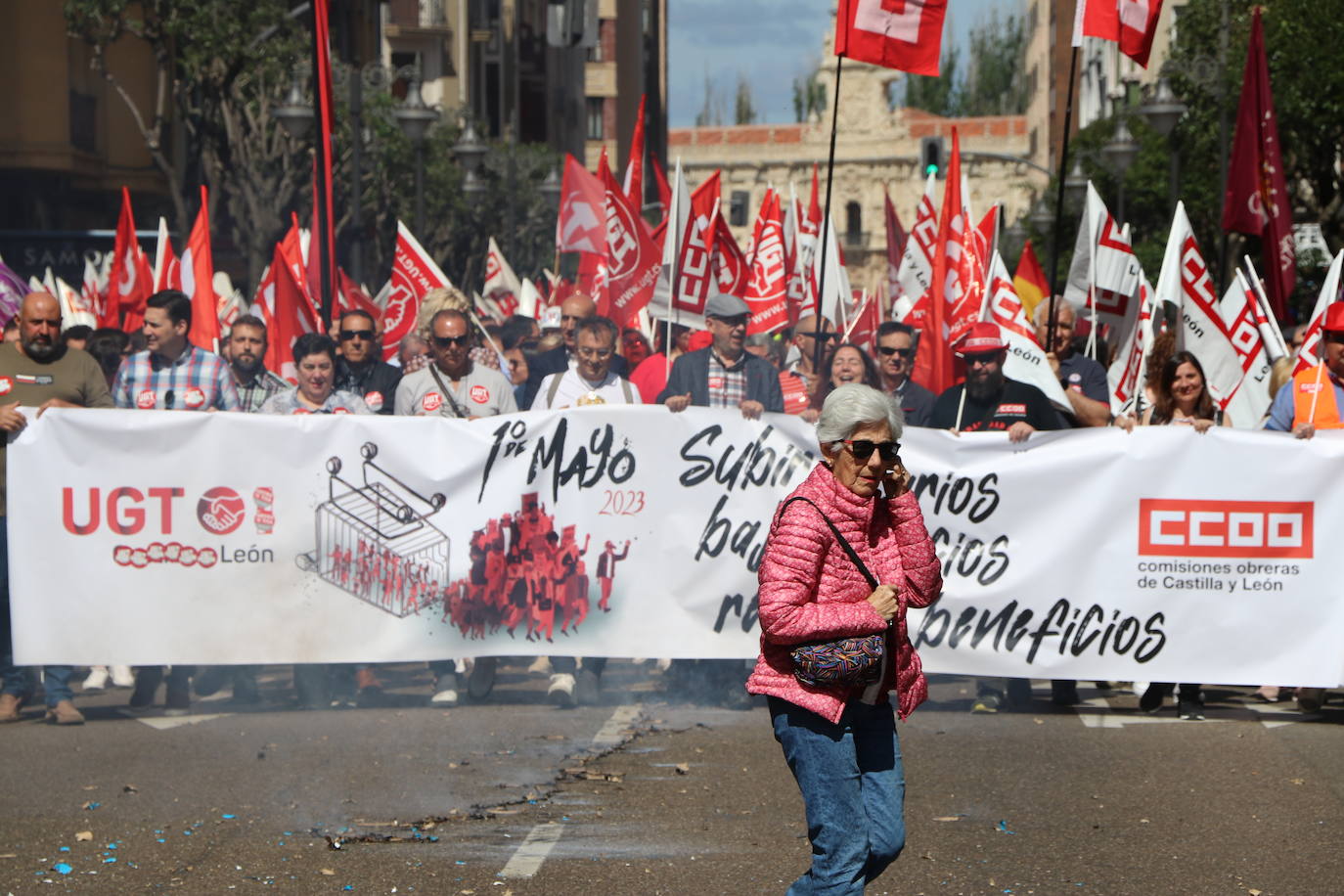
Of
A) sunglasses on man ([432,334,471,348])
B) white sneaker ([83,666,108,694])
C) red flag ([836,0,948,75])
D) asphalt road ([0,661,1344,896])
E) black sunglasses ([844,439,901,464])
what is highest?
red flag ([836,0,948,75])

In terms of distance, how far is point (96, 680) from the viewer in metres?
10.4

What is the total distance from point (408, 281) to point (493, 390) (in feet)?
17.3

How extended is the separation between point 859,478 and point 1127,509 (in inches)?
187

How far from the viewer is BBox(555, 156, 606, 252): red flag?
1639 centimetres

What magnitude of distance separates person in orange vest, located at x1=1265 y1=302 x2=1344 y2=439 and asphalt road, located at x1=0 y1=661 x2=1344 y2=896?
52.7 inches

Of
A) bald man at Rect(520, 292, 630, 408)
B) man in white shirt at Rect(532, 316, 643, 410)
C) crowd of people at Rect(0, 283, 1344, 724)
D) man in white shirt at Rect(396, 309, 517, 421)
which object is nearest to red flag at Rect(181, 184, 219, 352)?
bald man at Rect(520, 292, 630, 408)

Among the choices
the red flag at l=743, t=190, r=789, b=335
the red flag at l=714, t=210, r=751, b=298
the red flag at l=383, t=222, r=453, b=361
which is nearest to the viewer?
the red flag at l=743, t=190, r=789, b=335

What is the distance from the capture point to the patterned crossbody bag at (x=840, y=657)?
470cm

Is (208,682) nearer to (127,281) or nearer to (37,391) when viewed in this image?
(37,391)

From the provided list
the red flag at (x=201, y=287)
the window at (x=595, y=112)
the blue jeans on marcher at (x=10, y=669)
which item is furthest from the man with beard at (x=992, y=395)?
the window at (x=595, y=112)

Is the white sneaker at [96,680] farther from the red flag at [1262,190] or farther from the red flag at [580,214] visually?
the red flag at [1262,190]

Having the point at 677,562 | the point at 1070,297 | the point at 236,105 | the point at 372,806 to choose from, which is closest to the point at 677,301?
the point at 1070,297

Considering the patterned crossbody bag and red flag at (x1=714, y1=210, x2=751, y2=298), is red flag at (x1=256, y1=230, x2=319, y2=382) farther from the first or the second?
the patterned crossbody bag

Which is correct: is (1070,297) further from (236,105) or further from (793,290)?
(236,105)
